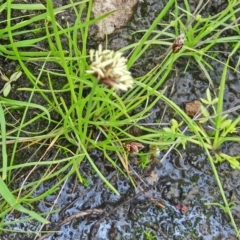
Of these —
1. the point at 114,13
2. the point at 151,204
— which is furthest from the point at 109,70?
the point at 114,13

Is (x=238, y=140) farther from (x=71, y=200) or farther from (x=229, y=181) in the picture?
(x=71, y=200)

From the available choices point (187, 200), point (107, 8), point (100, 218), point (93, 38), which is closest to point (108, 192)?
point (100, 218)

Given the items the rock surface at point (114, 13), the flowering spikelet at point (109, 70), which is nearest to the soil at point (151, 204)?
the rock surface at point (114, 13)

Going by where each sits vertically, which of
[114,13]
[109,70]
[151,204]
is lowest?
[151,204]

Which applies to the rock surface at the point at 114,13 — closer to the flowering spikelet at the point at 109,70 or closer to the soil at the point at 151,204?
the soil at the point at 151,204

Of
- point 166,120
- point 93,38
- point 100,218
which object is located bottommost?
point 100,218

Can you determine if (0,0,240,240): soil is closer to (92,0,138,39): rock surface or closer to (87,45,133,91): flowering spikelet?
(92,0,138,39): rock surface

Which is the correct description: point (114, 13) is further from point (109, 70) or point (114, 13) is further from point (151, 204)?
point (109, 70)

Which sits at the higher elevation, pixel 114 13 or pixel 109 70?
pixel 109 70

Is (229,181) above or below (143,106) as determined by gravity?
below
